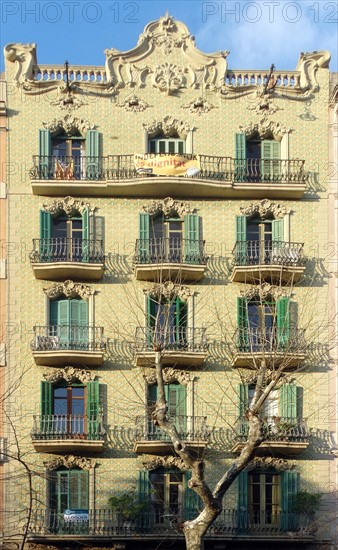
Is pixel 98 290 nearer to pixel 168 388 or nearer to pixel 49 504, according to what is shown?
pixel 168 388

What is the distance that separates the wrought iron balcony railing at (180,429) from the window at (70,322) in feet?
10.5

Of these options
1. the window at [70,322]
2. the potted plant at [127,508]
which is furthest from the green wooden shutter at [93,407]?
the potted plant at [127,508]

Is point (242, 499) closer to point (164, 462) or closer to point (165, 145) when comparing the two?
point (164, 462)

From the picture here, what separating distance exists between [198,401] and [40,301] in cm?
630

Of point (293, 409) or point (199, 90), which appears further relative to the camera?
point (199, 90)

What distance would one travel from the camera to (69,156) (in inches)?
1863

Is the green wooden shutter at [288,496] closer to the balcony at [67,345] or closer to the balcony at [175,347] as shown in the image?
the balcony at [175,347]

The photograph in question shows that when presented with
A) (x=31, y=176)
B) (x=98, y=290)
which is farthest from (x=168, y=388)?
(x=31, y=176)

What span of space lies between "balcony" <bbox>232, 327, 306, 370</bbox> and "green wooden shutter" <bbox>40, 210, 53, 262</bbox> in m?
6.89

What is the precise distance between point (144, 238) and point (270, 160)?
5.21 m

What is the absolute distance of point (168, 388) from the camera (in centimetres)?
4594

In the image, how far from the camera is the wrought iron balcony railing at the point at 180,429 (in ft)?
146

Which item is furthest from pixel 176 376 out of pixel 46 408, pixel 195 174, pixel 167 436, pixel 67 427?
pixel 195 174

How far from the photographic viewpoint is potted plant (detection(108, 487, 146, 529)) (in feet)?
143
